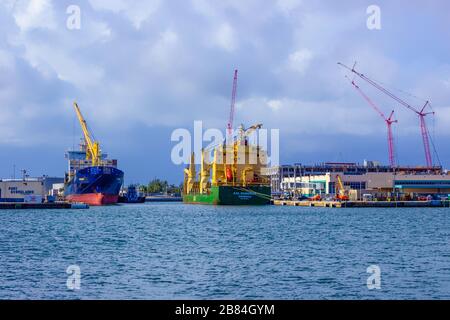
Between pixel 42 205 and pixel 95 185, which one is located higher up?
pixel 95 185

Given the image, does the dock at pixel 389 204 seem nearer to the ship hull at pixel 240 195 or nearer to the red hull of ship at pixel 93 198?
the ship hull at pixel 240 195

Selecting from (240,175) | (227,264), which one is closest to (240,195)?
(240,175)

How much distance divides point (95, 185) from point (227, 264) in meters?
99.6

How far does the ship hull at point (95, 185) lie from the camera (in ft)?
422

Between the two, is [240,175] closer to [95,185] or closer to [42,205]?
[95,185]

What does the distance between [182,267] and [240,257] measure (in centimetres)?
539

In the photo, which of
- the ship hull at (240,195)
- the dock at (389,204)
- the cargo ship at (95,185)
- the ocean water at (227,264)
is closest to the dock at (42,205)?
the cargo ship at (95,185)

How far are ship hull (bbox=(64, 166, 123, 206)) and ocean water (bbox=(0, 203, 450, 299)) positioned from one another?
71.7 metres

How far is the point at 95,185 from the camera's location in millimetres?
131500

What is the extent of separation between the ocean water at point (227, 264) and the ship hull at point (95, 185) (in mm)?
71738

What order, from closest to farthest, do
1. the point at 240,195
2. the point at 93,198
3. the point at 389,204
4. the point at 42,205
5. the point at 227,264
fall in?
the point at 227,264
the point at 42,205
the point at 240,195
the point at 389,204
the point at 93,198

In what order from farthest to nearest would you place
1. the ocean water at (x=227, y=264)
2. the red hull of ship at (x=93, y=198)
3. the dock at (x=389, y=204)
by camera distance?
the red hull of ship at (x=93, y=198) < the dock at (x=389, y=204) < the ocean water at (x=227, y=264)

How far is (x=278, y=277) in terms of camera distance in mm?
30484
